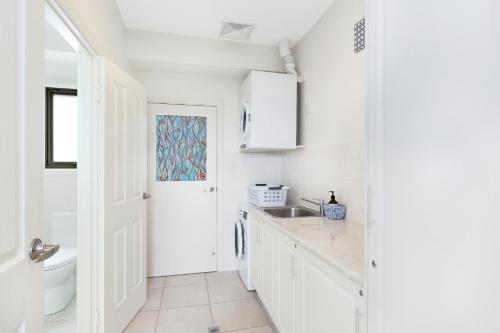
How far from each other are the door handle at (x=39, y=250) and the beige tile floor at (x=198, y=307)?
4.99ft

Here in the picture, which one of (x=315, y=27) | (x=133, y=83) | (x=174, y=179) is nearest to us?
(x=133, y=83)

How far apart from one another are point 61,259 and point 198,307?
1.25 meters

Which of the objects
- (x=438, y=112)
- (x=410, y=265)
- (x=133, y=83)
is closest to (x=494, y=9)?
(x=438, y=112)

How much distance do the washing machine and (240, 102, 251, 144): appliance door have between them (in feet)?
2.62

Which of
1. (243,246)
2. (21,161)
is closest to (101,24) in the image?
(21,161)

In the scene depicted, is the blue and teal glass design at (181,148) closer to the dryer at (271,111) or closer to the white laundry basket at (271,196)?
the dryer at (271,111)

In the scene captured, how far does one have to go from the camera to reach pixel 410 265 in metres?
0.64

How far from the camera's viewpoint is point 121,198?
1.95 meters

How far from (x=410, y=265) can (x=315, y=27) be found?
2.37m

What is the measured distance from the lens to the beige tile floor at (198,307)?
2002mm

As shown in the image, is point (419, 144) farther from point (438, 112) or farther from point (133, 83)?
point (133, 83)

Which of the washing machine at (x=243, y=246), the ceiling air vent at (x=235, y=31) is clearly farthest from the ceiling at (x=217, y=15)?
the washing machine at (x=243, y=246)

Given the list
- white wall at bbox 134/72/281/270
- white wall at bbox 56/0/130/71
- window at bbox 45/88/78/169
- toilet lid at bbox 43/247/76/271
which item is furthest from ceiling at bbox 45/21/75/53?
toilet lid at bbox 43/247/76/271

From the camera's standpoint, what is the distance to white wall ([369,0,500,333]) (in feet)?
1.60
